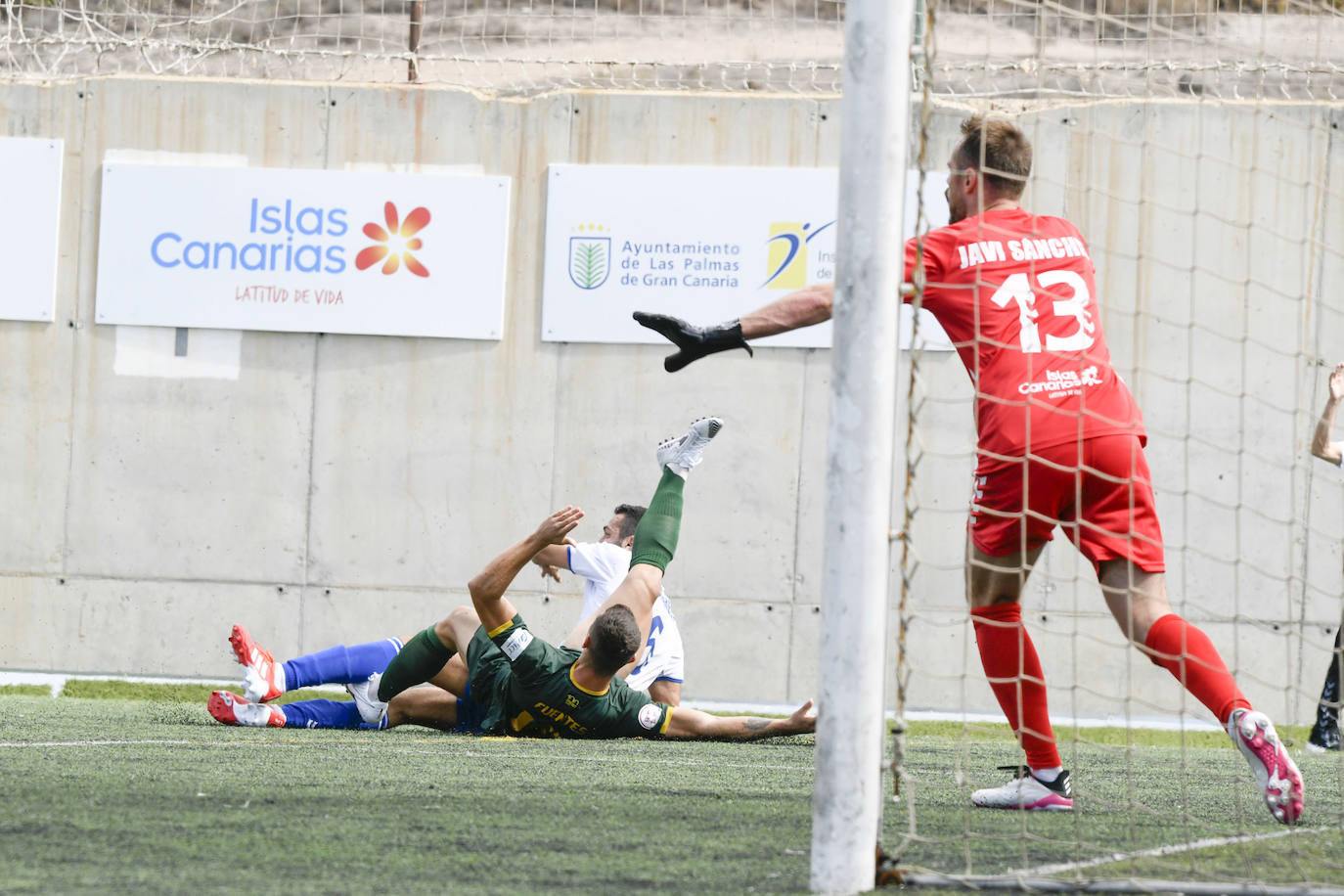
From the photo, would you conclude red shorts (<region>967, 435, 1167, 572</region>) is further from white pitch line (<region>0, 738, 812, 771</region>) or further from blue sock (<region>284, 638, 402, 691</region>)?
blue sock (<region>284, 638, 402, 691</region>)

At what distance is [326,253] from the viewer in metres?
9.05

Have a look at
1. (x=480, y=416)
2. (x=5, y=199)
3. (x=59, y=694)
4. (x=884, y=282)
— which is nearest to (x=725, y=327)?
(x=884, y=282)

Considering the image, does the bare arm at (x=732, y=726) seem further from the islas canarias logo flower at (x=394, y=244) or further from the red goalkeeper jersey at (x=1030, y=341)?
the islas canarias logo flower at (x=394, y=244)

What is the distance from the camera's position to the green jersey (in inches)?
224

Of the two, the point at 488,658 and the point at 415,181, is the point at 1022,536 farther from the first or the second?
the point at 415,181

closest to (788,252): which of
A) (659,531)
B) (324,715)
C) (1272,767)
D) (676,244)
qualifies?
(676,244)

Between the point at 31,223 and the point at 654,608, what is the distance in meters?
5.06

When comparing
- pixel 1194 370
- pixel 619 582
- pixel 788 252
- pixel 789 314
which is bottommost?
pixel 619 582

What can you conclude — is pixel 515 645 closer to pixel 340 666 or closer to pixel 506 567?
pixel 506 567

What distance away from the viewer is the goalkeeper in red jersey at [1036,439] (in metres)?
3.58

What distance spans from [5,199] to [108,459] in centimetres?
176

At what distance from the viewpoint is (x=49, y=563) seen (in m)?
9.07

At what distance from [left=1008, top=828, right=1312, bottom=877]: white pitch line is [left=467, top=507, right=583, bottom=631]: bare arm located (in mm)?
2744

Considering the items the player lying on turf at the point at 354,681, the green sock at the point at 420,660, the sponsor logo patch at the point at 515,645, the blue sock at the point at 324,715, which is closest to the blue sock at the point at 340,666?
the player lying on turf at the point at 354,681
